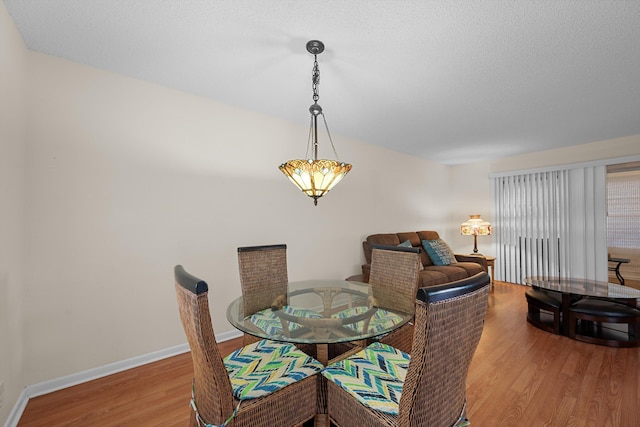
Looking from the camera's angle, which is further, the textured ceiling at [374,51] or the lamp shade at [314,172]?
the lamp shade at [314,172]

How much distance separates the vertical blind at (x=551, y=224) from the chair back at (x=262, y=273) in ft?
14.9

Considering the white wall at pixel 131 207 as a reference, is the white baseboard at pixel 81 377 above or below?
below

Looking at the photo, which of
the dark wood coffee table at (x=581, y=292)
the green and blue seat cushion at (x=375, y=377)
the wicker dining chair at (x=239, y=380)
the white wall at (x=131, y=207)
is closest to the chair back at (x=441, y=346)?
the green and blue seat cushion at (x=375, y=377)

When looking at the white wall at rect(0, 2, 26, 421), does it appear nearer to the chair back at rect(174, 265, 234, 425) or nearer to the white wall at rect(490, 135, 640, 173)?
the chair back at rect(174, 265, 234, 425)

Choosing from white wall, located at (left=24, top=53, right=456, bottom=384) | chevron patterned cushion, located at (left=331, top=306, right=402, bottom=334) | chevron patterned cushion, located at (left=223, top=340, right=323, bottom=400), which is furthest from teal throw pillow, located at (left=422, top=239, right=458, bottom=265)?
chevron patterned cushion, located at (left=223, top=340, right=323, bottom=400)

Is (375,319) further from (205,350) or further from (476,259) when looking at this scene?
(476,259)

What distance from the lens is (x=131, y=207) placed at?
2207 millimetres

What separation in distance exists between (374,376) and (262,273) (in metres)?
1.29

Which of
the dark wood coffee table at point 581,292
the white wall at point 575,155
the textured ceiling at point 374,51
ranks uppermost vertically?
the textured ceiling at point 374,51

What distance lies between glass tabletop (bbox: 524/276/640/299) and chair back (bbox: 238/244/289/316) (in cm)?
292

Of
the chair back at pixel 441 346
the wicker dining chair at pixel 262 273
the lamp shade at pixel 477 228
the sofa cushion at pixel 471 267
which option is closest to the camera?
the chair back at pixel 441 346

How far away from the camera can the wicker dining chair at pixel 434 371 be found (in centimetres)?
84

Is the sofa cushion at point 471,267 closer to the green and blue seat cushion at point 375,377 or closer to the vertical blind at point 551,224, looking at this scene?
the vertical blind at point 551,224

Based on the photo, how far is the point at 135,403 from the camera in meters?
1.77
